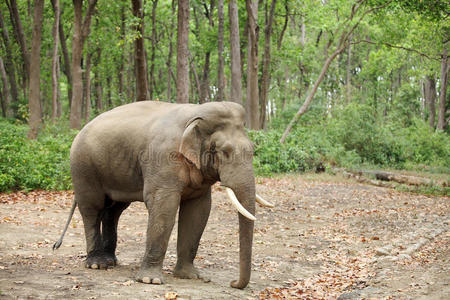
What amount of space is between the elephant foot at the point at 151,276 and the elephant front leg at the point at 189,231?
0.57 m

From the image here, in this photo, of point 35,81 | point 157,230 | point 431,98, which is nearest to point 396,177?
point 35,81

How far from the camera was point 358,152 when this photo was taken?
27.4m

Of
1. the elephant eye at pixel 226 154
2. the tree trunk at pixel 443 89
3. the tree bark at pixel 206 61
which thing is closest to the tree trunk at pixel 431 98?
the tree trunk at pixel 443 89

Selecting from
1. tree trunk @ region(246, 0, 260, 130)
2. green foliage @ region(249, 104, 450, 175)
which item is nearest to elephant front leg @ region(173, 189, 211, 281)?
green foliage @ region(249, 104, 450, 175)

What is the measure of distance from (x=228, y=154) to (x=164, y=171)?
806 mm

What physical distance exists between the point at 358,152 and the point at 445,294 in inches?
849

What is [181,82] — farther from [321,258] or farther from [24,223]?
[321,258]

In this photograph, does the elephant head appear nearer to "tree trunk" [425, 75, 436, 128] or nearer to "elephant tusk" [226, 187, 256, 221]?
"elephant tusk" [226, 187, 256, 221]

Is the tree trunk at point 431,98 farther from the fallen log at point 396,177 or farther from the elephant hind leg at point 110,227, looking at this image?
the elephant hind leg at point 110,227

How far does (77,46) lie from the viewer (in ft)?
67.7

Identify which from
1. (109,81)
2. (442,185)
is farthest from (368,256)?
(109,81)

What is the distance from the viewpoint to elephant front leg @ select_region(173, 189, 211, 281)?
708 cm

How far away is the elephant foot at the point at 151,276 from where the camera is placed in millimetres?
6429

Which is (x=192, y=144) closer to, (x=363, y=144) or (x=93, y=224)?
(x=93, y=224)
